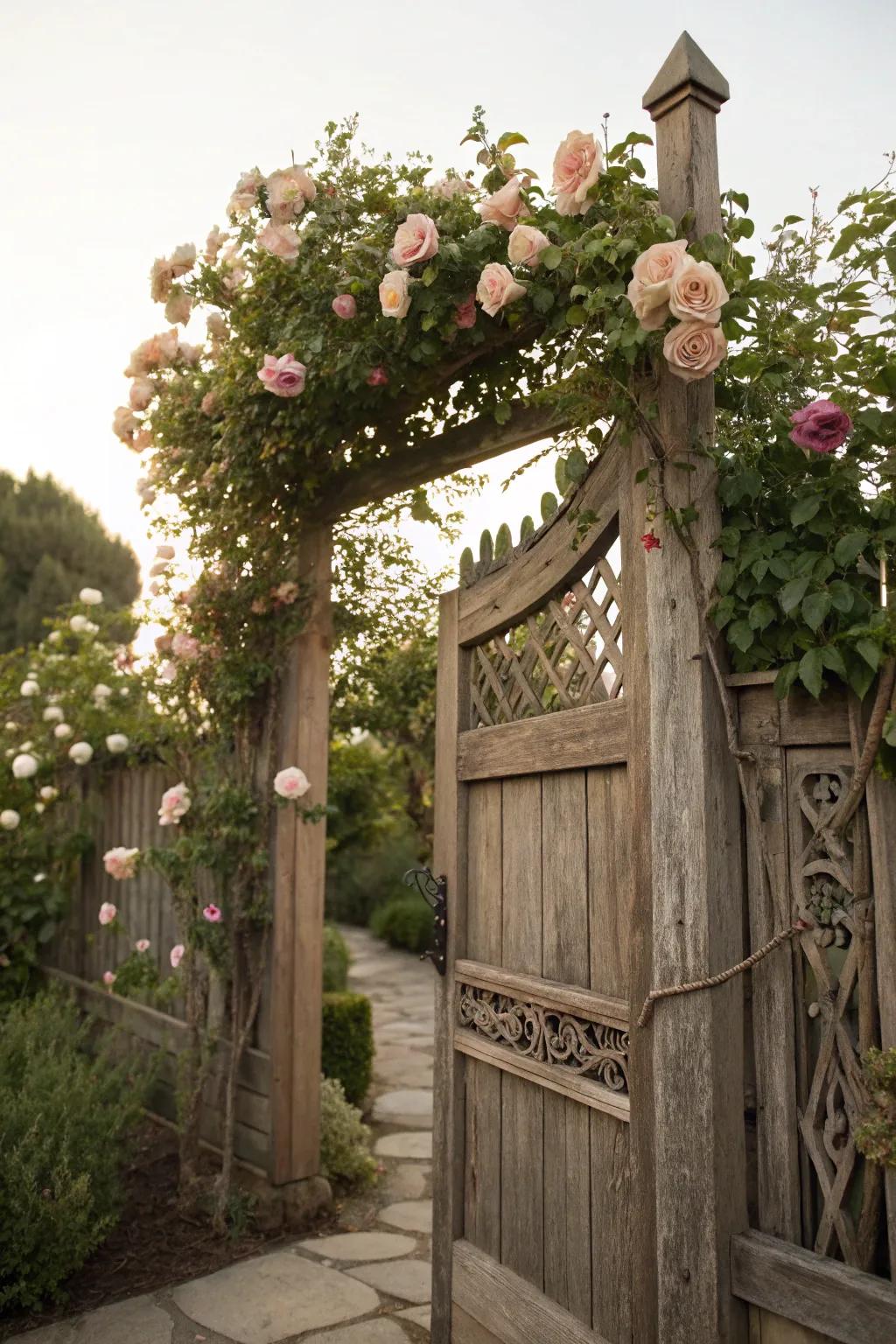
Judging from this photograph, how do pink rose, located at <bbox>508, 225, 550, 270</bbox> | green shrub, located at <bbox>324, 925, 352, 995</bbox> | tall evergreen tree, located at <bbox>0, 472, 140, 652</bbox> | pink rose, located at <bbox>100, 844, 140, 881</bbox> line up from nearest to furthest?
pink rose, located at <bbox>508, 225, 550, 270</bbox> → pink rose, located at <bbox>100, 844, 140, 881</bbox> → green shrub, located at <bbox>324, 925, 352, 995</bbox> → tall evergreen tree, located at <bbox>0, 472, 140, 652</bbox>

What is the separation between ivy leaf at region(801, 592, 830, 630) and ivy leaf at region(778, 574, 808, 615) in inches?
0.6

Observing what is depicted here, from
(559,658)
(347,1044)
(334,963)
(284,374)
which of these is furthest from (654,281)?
(334,963)

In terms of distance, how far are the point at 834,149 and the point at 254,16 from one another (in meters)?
2.56

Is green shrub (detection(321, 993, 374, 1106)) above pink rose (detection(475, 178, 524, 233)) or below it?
below

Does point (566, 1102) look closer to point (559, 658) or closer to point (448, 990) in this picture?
point (448, 990)

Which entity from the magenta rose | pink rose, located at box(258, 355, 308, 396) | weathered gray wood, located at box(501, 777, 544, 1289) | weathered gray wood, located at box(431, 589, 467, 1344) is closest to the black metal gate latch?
weathered gray wood, located at box(431, 589, 467, 1344)

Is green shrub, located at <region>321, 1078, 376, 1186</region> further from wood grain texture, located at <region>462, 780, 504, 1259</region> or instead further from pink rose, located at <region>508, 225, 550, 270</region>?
pink rose, located at <region>508, 225, 550, 270</region>

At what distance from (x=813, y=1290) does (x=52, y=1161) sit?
240cm

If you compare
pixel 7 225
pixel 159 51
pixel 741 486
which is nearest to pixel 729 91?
pixel 741 486

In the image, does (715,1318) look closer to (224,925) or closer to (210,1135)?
(224,925)

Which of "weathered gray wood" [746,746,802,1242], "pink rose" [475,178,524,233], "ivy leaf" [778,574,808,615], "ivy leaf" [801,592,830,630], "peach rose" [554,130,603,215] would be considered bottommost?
"weathered gray wood" [746,746,802,1242]

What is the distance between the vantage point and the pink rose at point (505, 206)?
2.13 metres

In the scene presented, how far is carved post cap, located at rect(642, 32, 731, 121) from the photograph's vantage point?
1968 mm

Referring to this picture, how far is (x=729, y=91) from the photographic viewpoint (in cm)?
204
